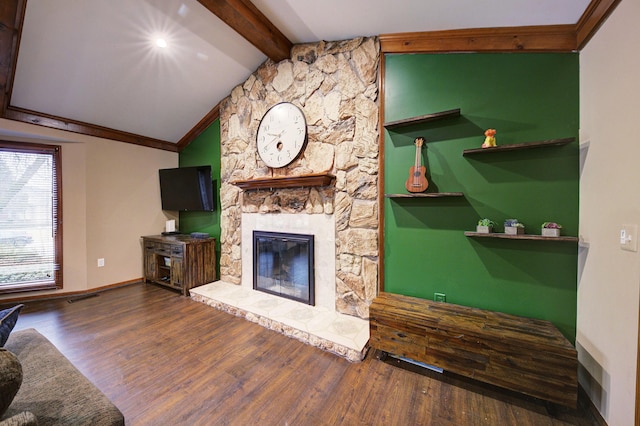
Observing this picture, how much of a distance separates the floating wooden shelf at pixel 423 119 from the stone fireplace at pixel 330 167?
0.19 metres

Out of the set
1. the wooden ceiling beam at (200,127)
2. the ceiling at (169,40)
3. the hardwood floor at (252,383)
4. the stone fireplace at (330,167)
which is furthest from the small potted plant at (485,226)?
the wooden ceiling beam at (200,127)

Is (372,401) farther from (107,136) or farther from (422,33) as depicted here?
(107,136)

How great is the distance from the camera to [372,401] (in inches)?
63.1

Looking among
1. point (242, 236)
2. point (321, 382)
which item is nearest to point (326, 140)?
point (242, 236)

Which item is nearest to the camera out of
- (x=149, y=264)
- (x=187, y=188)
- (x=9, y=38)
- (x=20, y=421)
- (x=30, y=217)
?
(x=20, y=421)

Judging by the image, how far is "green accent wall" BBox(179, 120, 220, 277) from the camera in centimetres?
384

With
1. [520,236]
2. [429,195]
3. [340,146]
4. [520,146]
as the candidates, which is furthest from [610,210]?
[340,146]

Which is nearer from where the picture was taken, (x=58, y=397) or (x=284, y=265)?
(x=58, y=397)

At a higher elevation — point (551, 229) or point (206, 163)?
point (206, 163)

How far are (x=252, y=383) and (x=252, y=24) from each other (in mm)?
3061

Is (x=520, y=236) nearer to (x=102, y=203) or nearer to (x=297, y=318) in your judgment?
(x=297, y=318)

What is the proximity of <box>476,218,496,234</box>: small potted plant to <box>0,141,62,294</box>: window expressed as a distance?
16.7 ft

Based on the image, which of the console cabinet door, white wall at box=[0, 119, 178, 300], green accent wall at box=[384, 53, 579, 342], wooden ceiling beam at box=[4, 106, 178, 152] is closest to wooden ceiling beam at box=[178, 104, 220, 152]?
wooden ceiling beam at box=[4, 106, 178, 152]

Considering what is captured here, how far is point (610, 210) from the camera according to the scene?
144cm
